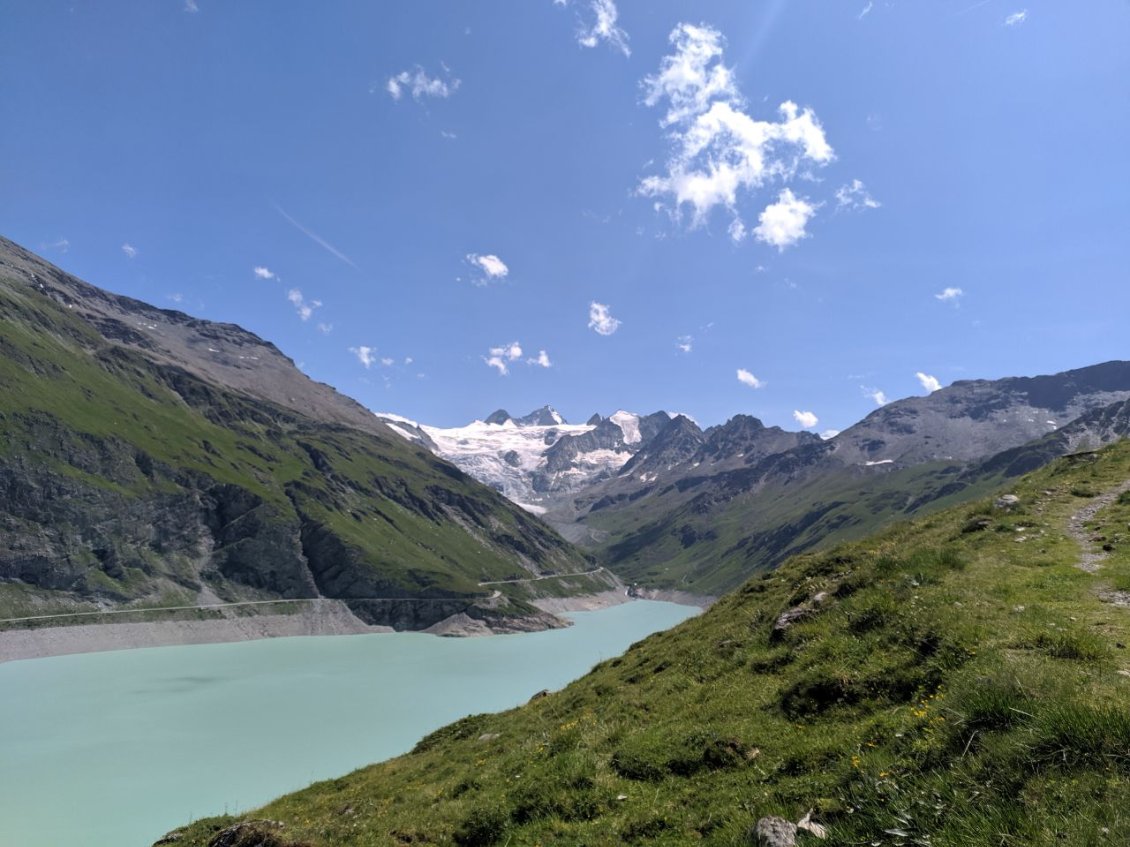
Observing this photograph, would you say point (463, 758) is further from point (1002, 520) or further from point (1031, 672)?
point (1002, 520)

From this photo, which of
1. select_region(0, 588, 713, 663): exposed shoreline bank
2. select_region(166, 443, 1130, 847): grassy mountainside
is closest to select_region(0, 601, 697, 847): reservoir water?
select_region(0, 588, 713, 663): exposed shoreline bank

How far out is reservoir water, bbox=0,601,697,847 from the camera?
179ft

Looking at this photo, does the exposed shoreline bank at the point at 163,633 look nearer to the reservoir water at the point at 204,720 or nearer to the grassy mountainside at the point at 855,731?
the reservoir water at the point at 204,720

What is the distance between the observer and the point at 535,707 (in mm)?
26734

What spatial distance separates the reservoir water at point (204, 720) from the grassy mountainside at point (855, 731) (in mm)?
46591

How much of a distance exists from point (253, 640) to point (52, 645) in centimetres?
4858

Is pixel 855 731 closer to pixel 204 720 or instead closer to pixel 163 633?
pixel 204 720

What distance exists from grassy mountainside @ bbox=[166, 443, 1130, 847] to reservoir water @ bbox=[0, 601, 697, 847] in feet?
153

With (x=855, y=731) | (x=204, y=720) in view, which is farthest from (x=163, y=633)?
(x=855, y=731)

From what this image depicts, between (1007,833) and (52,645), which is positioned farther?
(52,645)

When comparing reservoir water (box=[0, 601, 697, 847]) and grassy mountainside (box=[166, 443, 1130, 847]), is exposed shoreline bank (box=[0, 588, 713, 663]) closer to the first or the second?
reservoir water (box=[0, 601, 697, 847])

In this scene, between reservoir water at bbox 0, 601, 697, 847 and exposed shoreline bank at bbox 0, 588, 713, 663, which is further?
exposed shoreline bank at bbox 0, 588, 713, 663

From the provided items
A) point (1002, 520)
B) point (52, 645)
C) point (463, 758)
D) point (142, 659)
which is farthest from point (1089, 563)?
point (52, 645)

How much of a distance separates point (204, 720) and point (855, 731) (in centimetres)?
10676
